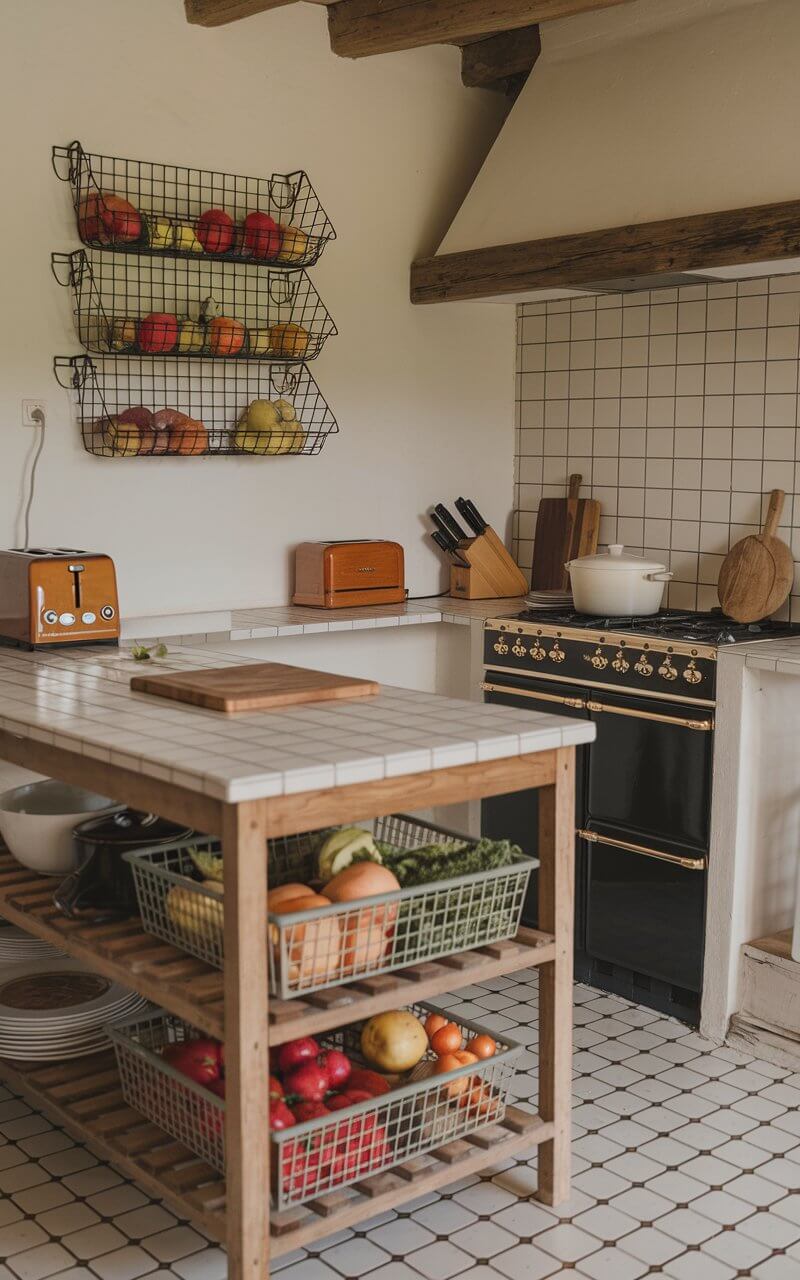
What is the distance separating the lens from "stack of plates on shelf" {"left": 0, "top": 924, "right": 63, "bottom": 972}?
294 centimetres

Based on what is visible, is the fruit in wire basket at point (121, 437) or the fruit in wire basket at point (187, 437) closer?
the fruit in wire basket at point (121, 437)

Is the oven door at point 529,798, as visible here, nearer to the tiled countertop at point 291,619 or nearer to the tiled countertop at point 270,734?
the tiled countertop at point 291,619

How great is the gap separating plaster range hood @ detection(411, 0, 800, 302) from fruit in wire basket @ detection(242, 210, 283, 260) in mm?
628

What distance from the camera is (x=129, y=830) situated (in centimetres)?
247

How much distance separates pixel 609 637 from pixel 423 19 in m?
1.71

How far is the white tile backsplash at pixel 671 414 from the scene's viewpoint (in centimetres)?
362

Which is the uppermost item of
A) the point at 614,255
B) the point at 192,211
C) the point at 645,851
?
the point at 192,211

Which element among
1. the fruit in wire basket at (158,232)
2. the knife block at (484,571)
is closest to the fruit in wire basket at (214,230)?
the fruit in wire basket at (158,232)

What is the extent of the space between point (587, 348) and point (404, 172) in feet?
2.59

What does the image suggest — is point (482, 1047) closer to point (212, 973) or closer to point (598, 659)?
point (212, 973)

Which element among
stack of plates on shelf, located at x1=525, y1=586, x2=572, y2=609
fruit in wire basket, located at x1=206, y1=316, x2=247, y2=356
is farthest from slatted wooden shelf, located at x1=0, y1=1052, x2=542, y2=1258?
fruit in wire basket, located at x1=206, y1=316, x2=247, y2=356

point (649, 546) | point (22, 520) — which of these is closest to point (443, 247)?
point (649, 546)

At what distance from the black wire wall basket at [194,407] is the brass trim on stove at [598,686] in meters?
0.87

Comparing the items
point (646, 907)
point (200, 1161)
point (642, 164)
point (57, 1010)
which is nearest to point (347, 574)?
point (646, 907)
